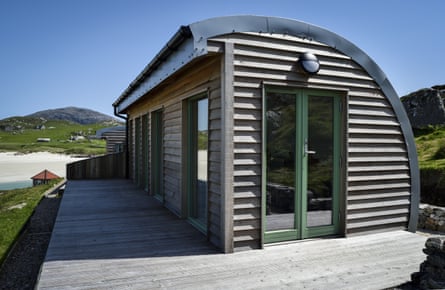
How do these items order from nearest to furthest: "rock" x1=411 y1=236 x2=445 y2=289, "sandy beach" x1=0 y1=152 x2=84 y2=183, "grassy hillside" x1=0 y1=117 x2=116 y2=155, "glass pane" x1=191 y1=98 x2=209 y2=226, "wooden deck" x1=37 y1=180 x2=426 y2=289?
"rock" x1=411 y1=236 x2=445 y2=289 → "wooden deck" x1=37 y1=180 x2=426 y2=289 → "glass pane" x1=191 y1=98 x2=209 y2=226 → "sandy beach" x1=0 y1=152 x2=84 y2=183 → "grassy hillside" x1=0 y1=117 x2=116 y2=155

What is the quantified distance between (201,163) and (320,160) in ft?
5.12

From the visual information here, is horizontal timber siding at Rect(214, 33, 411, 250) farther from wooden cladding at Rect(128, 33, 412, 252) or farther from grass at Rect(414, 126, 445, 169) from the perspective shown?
grass at Rect(414, 126, 445, 169)

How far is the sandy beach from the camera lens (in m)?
22.6

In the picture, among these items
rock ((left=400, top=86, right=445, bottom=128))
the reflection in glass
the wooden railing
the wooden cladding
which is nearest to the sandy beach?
the wooden railing

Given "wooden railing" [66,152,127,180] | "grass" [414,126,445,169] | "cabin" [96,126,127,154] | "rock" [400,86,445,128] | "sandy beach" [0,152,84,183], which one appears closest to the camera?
"grass" [414,126,445,169]

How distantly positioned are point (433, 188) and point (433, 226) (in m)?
1.37

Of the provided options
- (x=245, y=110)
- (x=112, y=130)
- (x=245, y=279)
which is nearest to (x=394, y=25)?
(x=245, y=110)

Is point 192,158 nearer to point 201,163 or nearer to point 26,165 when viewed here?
point 201,163

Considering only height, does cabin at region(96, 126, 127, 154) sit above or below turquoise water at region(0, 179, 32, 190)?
above

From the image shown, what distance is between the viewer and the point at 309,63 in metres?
3.69

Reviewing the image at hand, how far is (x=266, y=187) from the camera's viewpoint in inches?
141

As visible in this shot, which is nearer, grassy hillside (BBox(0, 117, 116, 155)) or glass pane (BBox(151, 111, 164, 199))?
glass pane (BBox(151, 111, 164, 199))

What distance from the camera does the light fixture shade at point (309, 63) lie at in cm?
368

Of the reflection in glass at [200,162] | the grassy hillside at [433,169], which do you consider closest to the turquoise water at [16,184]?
the reflection in glass at [200,162]
